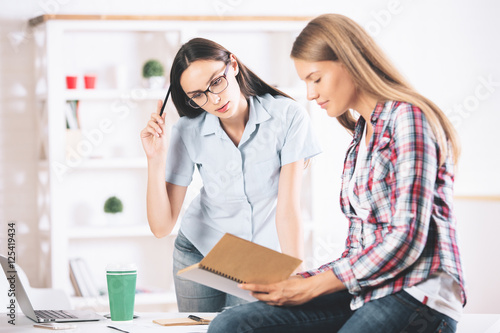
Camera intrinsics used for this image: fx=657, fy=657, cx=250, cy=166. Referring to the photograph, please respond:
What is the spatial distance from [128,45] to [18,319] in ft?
8.80

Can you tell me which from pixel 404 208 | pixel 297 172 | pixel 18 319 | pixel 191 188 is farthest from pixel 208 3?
pixel 404 208

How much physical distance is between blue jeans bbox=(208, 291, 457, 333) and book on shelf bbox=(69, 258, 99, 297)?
2620 mm

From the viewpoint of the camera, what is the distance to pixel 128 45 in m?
4.10

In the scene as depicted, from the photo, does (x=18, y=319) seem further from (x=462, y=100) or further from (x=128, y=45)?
(x=462, y=100)

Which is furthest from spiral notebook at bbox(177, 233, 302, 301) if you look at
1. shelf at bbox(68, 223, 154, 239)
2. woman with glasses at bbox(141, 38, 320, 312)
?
shelf at bbox(68, 223, 154, 239)

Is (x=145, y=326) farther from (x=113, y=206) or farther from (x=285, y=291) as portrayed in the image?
(x=113, y=206)

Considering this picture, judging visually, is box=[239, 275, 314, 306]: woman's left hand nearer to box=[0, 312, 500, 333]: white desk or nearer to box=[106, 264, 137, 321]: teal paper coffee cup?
box=[0, 312, 500, 333]: white desk

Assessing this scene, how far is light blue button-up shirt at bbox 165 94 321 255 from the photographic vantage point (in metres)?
2.06

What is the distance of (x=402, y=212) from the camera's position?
1.28 meters

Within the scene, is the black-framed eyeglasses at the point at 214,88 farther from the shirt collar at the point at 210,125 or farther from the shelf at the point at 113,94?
the shelf at the point at 113,94

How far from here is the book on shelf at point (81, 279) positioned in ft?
12.6

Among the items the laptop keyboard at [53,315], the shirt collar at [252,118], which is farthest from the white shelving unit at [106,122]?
the laptop keyboard at [53,315]

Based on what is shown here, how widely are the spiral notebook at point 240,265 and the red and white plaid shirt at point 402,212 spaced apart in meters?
0.12

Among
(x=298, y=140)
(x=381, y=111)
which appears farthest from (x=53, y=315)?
(x=381, y=111)
